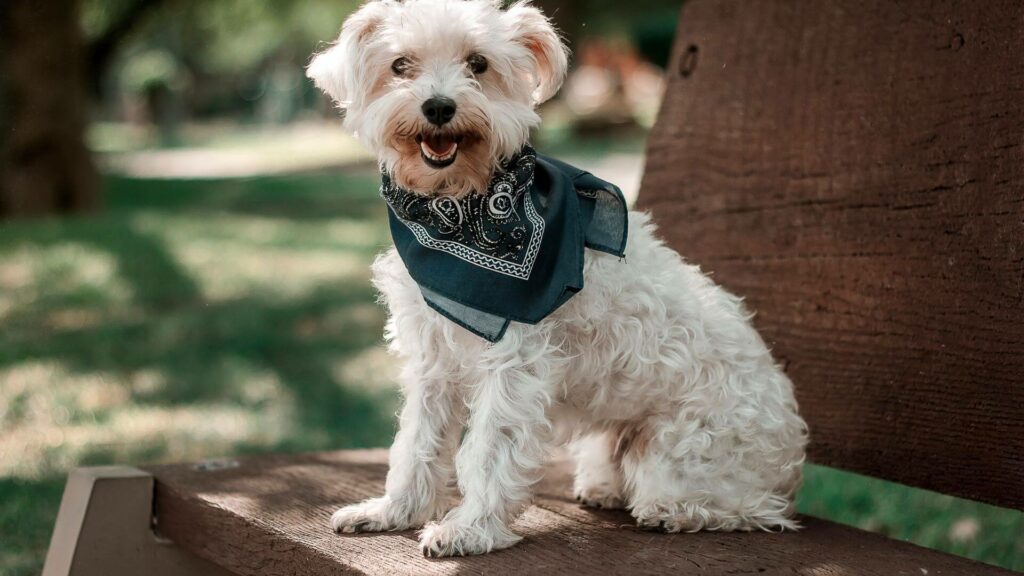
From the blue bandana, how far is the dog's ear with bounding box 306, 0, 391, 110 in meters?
0.30

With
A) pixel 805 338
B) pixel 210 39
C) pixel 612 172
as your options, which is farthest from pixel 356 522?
pixel 210 39

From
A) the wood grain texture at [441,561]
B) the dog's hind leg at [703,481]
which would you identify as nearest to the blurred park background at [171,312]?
the wood grain texture at [441,561]

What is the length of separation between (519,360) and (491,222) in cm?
37

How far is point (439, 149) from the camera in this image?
9.66 feet

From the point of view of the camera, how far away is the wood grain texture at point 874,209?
3.17 m

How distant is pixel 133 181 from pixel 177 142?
20.8 m

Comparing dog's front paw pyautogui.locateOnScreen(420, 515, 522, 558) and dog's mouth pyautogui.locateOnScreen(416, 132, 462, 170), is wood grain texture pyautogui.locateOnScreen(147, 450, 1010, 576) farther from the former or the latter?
dog's mouth pyautogui.locateOnScreen(416, 132, 462, 170)

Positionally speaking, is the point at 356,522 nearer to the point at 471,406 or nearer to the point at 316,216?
the point at 471,406

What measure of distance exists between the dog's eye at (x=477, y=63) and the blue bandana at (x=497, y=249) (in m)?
0.25

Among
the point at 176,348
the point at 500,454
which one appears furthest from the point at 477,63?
the point at 176,348

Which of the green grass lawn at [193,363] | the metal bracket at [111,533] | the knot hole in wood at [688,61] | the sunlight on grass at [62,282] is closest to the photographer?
the metal bracket at [111,533]

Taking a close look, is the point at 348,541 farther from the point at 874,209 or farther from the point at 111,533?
the point at 874,209

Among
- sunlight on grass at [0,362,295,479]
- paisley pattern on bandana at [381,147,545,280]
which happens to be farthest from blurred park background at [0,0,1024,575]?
paisley pattern on bandana at [381,147,545,280]

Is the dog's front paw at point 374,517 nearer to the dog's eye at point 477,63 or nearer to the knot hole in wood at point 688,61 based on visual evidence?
the dog's eye at point 477,63
